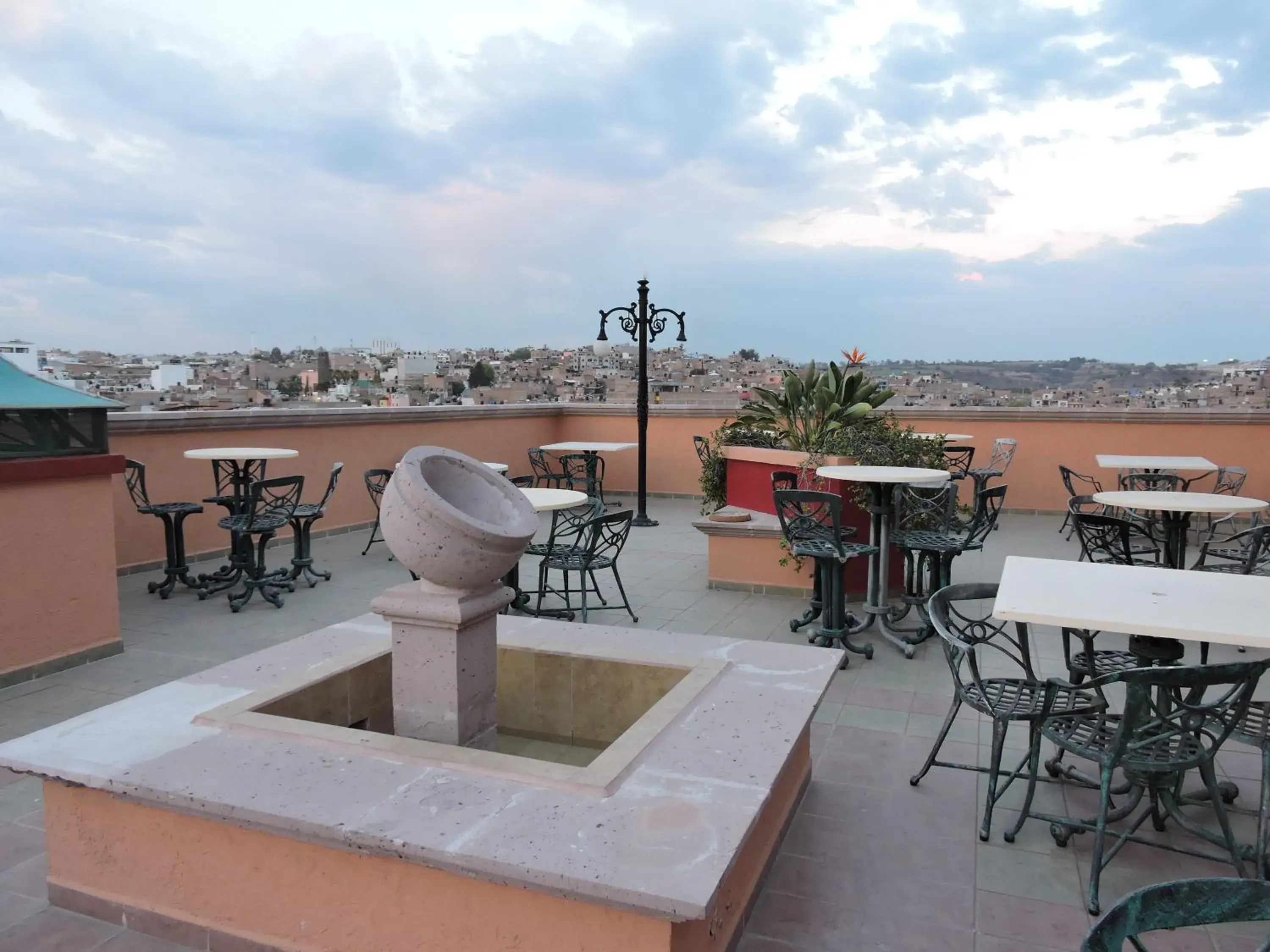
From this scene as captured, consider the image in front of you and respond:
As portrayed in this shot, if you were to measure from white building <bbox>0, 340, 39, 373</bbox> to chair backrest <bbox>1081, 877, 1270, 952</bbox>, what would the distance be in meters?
5.01

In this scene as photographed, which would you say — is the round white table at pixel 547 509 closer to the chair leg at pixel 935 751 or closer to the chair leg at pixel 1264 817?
the chair leg at pixel 935 751

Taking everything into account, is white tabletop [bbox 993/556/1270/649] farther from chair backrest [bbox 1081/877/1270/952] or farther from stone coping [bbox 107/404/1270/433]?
stone coping [bbox 107/404/1270/433]

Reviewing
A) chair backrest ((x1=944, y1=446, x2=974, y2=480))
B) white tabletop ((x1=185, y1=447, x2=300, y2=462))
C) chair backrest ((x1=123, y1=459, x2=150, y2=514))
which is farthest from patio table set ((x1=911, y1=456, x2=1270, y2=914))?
chair backrest ((x1=123, y1=459, x2=150, y2=514))

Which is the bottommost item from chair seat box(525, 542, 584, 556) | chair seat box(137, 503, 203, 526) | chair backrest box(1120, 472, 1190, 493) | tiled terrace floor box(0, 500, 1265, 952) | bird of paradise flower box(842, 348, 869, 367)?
tiled terrace floor box(0, 500, 1265, 952)

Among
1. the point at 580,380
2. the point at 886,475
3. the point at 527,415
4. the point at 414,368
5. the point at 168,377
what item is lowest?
the point at 886,475

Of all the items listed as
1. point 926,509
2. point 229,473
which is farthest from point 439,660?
point 229,473

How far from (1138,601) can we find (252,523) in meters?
4.99

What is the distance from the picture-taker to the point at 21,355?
438 centimetres

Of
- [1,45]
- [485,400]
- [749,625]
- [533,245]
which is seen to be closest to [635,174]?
[533,245]

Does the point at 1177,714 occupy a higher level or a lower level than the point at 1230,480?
lower

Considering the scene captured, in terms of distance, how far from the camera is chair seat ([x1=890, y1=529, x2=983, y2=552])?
430cm

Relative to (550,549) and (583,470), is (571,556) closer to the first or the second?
(550,549)

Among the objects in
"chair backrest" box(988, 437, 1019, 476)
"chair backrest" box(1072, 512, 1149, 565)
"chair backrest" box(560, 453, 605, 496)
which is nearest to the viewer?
"chair backrest" box(1072, 512, 1149, 565)

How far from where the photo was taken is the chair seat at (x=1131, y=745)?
2.10m
